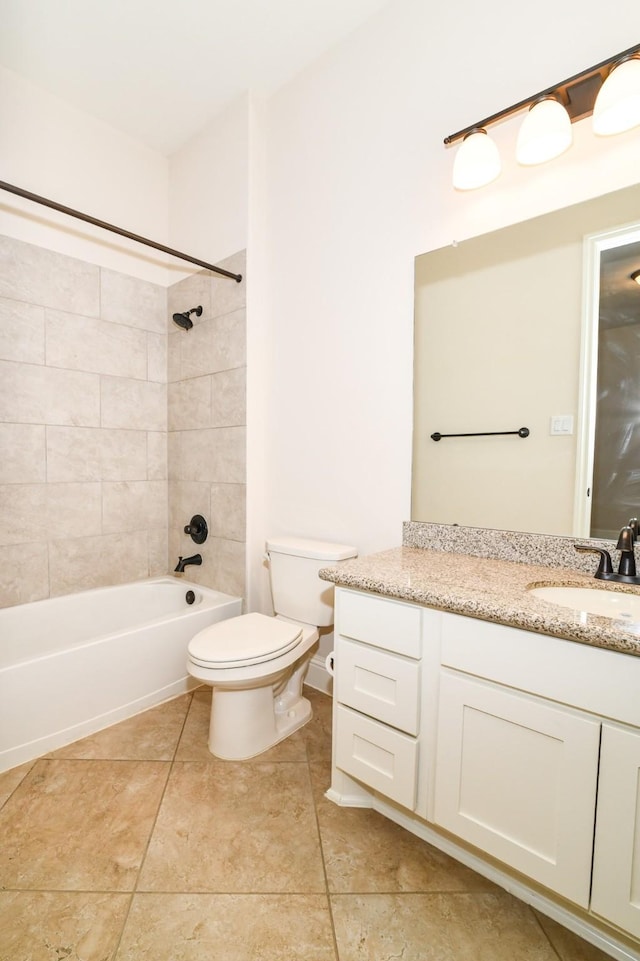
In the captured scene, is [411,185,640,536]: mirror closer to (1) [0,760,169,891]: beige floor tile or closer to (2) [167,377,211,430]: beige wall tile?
(2) [167,377,211,430]: beige wall tile

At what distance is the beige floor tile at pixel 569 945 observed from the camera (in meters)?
0.97

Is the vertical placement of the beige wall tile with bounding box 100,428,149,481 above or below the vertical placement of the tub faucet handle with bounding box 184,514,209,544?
above

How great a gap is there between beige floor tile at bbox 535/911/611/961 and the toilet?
96 cm

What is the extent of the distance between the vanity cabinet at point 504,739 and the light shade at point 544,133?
136 centimetres

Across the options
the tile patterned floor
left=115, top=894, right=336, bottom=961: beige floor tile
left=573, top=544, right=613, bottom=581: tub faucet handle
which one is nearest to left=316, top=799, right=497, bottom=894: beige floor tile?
the tile patterned floor

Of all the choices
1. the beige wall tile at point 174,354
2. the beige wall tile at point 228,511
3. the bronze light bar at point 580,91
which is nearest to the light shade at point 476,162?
the bronze light bar at point 580,91

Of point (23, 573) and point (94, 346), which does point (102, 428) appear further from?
point (23, 573)

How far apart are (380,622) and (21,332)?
2.14m

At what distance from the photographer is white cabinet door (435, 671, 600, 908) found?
90cm

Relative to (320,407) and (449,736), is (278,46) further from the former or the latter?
(449,736)

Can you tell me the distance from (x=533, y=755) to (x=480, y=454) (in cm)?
92

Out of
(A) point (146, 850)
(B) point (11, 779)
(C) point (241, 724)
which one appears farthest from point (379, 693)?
(B) point (11, 779)

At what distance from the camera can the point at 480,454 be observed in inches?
60.6

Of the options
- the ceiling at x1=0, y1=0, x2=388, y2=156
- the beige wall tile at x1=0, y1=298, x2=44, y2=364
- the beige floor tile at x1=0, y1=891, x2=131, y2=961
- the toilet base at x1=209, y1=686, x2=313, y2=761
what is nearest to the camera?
the beige floor tile at x1=0, y1=891, x2=131, y2=961
